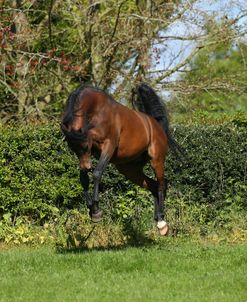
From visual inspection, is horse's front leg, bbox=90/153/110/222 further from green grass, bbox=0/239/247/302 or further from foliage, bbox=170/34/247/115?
foliage, bbox=170/34/247/115

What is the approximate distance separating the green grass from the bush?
2.24 meters

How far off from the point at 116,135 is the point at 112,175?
331cm

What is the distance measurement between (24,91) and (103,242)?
673cm

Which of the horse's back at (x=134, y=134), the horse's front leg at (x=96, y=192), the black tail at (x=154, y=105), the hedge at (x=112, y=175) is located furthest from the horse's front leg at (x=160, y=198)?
the hedge at (x=112, y=175)

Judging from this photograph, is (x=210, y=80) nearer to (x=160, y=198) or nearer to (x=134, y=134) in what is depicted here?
(x=160, y=198)

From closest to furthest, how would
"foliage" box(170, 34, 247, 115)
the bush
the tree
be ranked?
the bush, the tree, "foliage" box(170, 34, 247, 115)

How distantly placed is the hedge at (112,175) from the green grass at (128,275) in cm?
227

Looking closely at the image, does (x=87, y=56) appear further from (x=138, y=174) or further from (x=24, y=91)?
(x=138, y=174)

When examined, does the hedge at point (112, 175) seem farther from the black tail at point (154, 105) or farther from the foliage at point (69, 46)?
the foliage at point (69, 46)

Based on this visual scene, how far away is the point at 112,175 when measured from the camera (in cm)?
1172

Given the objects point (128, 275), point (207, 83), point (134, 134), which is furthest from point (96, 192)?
point (207, 83)

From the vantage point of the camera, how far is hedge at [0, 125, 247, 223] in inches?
448

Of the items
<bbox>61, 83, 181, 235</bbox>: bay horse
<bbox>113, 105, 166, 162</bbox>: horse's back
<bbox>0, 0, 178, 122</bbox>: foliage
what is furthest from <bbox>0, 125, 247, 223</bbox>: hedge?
<bbox>0, 0, 178, 122</bbox>: foliage

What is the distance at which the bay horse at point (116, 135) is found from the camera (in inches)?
320
